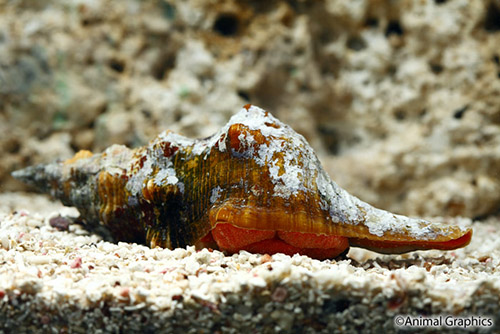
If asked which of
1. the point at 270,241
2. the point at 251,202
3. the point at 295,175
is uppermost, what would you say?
the point at 295,175

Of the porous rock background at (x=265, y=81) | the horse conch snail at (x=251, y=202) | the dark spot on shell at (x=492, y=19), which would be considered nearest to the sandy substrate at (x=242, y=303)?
the horse conch snail at (x=251, y=202)

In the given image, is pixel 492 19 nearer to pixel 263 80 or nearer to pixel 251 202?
pixel 263 80

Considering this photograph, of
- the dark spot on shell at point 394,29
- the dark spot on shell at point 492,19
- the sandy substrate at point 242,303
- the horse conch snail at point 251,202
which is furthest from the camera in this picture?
the dark spot on shell at point 394,29

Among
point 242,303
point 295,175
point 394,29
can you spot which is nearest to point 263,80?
point 394,29

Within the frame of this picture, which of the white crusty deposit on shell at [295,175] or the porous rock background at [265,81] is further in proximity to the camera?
the porous rock background at [265,81]

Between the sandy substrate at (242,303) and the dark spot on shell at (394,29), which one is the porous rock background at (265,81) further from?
the sandy substrate at (242,303)
